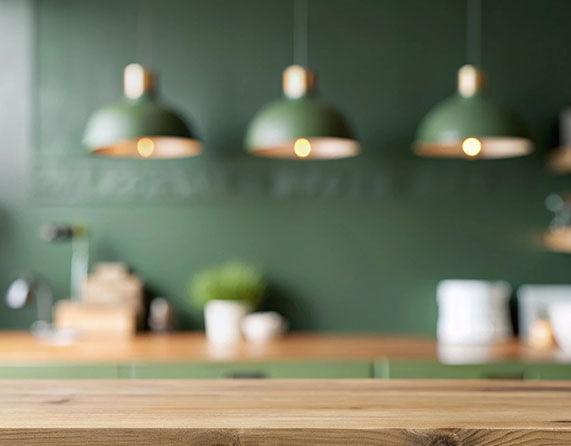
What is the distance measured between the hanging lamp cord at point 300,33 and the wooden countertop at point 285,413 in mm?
3233

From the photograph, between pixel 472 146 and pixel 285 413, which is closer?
pixel 285 413

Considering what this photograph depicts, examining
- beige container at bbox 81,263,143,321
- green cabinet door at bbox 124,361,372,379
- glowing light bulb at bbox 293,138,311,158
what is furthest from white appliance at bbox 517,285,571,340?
beige container at bbox 81,263,143,321

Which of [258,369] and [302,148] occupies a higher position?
[302,148]

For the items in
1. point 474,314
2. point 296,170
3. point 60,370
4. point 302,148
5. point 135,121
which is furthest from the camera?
point 296,170

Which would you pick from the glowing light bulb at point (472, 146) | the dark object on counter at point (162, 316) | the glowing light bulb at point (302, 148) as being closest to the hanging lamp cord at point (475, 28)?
the glowing light bulb at point (472, 146)

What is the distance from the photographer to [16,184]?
13.4 feet

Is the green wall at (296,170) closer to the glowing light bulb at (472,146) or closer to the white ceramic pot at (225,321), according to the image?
the white ceramic pot at (225,321)

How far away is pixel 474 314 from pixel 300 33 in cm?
179

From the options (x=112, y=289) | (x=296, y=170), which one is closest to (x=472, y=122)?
(x=296, y=170)

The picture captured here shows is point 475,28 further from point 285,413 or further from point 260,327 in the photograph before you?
point 285,413

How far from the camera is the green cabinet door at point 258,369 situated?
10.3 feet

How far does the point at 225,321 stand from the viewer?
12.1 ft

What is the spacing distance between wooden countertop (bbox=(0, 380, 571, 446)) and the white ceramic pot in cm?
260

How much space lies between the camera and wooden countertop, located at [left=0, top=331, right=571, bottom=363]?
3.16 meters
